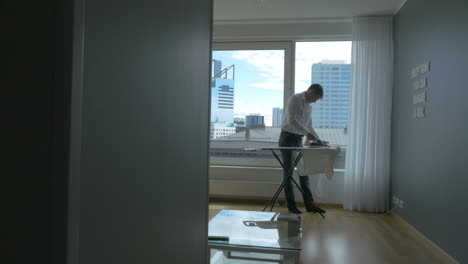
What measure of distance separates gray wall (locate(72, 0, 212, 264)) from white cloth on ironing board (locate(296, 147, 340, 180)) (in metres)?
2.98

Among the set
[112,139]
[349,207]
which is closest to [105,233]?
[112,139]

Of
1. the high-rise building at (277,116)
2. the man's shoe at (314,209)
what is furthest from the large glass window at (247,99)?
the man's shoe at (314,209)

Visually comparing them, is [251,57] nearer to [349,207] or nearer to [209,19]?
[349,207]

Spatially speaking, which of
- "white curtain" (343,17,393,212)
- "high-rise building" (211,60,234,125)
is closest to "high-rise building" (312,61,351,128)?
"white curtain" (343,17,393,212)

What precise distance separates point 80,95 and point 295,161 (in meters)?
3.84

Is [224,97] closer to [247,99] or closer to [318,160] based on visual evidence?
[247,99]

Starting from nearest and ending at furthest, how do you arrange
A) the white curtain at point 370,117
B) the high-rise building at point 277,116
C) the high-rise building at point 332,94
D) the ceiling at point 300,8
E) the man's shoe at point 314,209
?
the ceiling at point 300,8 → the man's shoe at point 314,209 → the white curtain at point 370,117 → the high-rise building at point 332,94 → the high-rise building at point 277,116

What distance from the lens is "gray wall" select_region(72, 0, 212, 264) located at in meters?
0.50

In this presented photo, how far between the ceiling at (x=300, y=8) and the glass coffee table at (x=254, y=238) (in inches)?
99.3

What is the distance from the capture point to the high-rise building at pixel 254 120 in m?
5.22

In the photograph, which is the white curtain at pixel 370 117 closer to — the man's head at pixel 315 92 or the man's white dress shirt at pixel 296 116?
the man's head at pixel 315 92

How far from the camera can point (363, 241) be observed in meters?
3.18

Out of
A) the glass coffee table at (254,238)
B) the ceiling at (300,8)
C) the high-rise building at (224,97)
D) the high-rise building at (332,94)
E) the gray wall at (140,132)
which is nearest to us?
the gray wall at (140,132)

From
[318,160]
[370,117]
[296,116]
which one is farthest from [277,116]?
[318,160]
